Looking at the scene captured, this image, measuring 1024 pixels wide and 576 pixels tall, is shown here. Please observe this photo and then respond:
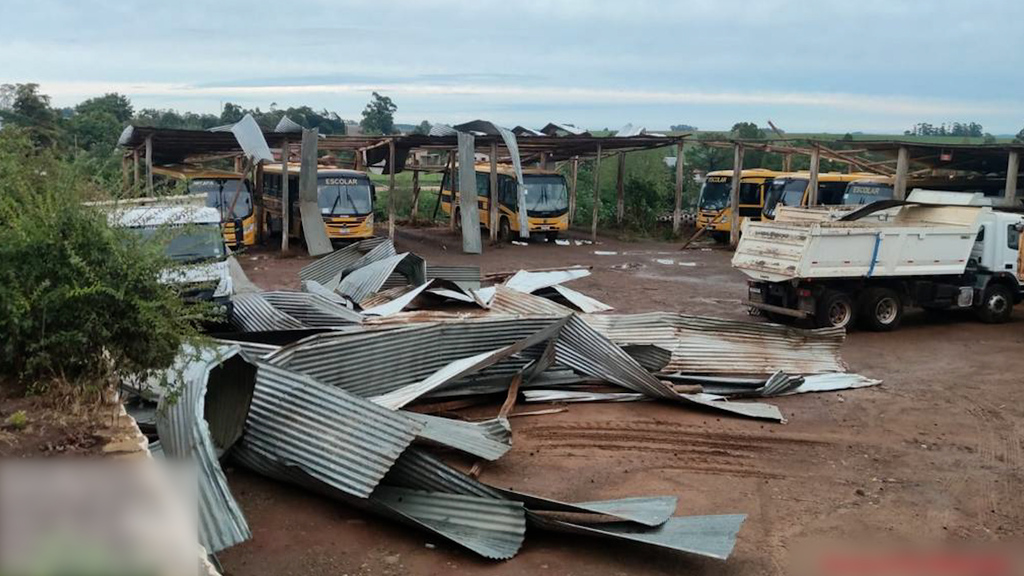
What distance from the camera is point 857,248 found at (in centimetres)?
1505

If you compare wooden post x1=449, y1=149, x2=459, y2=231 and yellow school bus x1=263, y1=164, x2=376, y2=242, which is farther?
wooden post x1=449, y1=149, x2=459, y2=231

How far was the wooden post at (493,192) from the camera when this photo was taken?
26719 mm

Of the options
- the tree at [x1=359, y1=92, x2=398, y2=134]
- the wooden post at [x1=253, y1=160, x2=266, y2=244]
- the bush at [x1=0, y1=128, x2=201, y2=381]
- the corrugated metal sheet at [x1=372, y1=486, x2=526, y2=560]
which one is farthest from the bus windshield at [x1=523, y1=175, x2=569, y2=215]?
the tree at [x1=359, y1=92, x2=398, y2=134]

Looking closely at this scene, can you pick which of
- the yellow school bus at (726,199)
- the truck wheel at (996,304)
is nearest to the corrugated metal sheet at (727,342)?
the truck wheel at (996,304)

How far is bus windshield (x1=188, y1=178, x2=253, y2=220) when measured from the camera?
23.5 m

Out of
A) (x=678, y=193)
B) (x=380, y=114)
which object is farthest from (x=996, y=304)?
(x=380, y=114)

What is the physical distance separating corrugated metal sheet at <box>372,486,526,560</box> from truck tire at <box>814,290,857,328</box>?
9582 millimetres

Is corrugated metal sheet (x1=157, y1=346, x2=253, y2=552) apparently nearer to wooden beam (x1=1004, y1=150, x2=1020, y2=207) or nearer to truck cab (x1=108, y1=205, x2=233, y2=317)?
truck cab (x1=108, y1=205, x2=233, y2=317)

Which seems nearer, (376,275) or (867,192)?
(376,275)

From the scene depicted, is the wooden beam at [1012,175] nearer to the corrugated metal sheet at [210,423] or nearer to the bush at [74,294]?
the corrugated metal sheet at [210,423]

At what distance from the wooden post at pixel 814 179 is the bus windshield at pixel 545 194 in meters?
7.14

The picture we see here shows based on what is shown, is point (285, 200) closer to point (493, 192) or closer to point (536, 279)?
point (493, 192)

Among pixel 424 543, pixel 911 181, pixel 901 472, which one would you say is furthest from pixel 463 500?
pixel 911 181

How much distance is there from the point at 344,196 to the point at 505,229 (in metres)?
5.67
